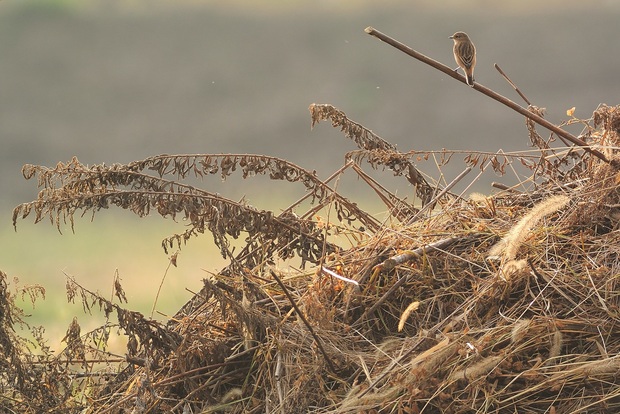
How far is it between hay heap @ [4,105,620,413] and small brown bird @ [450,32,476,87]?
1.52ft

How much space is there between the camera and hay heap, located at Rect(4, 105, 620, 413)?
7.28ft

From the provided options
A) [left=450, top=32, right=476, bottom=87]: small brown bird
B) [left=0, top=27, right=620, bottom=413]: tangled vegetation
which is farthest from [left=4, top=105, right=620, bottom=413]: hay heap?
[left=450, top=32, right=476, bottom=87]: small brown bird

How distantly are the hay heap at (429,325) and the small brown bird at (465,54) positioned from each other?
1.52 ft

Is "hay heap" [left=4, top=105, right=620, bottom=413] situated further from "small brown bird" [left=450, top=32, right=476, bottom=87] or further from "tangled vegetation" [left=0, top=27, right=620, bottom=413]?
"small brown bird" [left=450, top=32, right=476, bottom=87]

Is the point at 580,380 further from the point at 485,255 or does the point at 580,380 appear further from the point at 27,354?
the point at 27,354

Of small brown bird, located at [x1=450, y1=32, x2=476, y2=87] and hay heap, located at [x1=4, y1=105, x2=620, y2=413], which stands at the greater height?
small brown bird, located at [x1=450, y1=32, x2=476, y2=87]

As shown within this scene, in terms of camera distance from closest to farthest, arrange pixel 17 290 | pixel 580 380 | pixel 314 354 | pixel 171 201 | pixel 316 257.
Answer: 1. pixel 580 380
2. pixel 314 354
3. pixel 171 201
4. pixel 316 257
5. pixel 17 290

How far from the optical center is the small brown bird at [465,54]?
102 inches

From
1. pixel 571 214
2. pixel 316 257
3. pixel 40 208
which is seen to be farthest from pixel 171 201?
pixel 571 214

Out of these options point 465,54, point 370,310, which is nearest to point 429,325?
point 370,310

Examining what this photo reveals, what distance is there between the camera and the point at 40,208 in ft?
8.34

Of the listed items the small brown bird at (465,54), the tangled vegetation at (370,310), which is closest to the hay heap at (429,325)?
the tangled vegetation at (370,310)

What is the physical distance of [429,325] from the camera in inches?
98.0

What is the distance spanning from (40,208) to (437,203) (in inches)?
55.6
